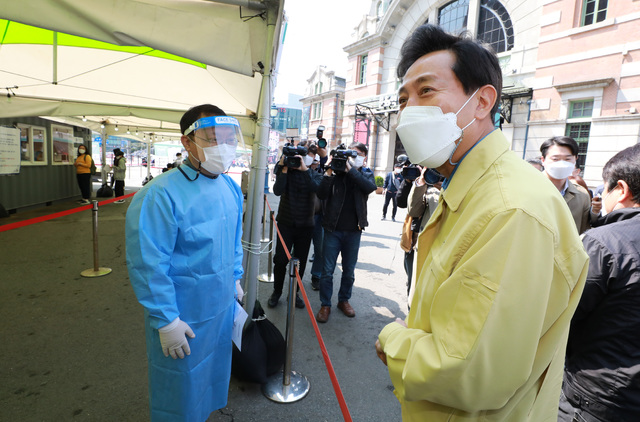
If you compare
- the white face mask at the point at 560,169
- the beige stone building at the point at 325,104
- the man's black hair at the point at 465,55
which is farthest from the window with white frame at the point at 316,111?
the man's black hair at the point at 465,55

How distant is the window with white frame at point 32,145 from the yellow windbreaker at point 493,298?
11.5 meters

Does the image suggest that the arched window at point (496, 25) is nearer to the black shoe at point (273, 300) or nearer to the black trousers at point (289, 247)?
the black trousers at point (289, 247)

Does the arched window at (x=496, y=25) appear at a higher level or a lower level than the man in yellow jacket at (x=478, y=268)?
higher

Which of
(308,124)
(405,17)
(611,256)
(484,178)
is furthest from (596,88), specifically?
(308,124)

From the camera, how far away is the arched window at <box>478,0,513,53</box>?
14555 mm

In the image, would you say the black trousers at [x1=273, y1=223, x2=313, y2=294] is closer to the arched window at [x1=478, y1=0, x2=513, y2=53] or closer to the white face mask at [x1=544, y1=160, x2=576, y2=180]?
the white face mask at [x1=544, y1=160, x2=576, y2=180]

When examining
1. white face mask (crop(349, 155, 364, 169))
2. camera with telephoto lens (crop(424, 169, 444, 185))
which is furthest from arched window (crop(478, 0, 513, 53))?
camera with telephoto lens (crop(424, 169, 444, 185))

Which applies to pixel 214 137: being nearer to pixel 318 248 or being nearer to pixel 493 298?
pixel 493 298

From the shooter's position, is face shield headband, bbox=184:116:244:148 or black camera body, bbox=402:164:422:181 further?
black camera body, bbox=402:164:422:181

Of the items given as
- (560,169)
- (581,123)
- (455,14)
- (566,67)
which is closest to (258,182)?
(560,169)

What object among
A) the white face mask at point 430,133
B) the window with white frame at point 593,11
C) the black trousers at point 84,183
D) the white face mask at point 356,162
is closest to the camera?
the white face mask at point 430,133

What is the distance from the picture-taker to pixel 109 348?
3125mm

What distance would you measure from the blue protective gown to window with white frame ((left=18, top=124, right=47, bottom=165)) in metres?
9.95

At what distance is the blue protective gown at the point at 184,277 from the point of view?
1.70 meters
